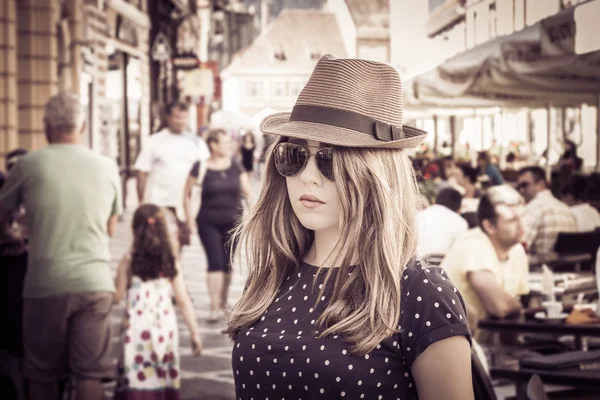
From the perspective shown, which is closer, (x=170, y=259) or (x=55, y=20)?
(x=170, y=259)

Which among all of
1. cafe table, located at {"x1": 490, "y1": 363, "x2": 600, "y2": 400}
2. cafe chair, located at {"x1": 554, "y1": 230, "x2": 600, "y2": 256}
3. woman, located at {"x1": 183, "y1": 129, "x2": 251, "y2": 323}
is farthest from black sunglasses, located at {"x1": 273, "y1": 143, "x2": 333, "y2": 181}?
woman, located at {"x1": 183, "y1": 129, "x2": 251, "y2": 323}

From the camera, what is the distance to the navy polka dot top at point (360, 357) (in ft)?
7.80

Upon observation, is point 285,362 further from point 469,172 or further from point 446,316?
point 469,172

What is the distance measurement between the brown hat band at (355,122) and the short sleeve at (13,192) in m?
3.25

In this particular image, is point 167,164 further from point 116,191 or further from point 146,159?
point 116,191

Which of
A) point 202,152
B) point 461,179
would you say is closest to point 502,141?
point 461,179

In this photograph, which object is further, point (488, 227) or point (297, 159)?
point (488, 227)

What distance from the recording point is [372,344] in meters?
2.37

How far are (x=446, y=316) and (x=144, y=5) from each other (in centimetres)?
2589

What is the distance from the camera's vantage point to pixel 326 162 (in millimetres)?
2543

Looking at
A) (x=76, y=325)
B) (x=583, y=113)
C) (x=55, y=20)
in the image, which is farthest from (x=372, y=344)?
(x=55, y=20)

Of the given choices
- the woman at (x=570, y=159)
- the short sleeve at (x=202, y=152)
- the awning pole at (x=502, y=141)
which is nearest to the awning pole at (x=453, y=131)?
the awning pole at (x=502, y=141)

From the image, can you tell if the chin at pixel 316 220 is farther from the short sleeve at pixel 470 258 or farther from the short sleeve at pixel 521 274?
the short sleeve at pixel 521 274

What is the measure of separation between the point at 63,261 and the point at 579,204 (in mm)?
6483
